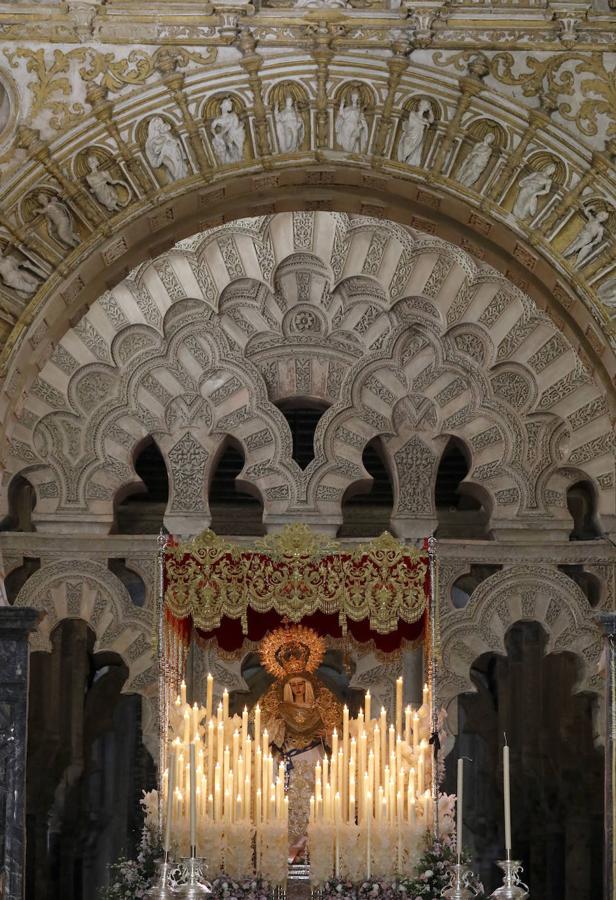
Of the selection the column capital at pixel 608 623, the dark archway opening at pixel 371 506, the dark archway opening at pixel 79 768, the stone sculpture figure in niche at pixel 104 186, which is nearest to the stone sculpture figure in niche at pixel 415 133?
the stone sculpture figure in niche at pixel 104 186

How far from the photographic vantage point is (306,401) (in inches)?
607

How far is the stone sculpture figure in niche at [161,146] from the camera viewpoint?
11203 mm

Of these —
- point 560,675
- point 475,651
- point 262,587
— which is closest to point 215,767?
point 262,587

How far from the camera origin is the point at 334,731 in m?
13.5

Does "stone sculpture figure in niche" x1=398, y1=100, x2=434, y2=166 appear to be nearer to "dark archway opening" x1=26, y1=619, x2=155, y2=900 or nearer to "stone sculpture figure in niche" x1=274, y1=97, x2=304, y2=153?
"stone sculpture figure in niche" x1=274, y1=97, x2=304, y2=153

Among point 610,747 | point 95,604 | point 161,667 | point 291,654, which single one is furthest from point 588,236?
point 291,654

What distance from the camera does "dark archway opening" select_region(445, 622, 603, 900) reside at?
1639 cm

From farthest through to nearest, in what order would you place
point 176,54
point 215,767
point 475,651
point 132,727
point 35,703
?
point 132,727 < point 35,703 < point 475,651 < point 215,767 < point 176,54

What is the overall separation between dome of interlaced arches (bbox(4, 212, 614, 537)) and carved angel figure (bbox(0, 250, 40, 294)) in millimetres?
3675

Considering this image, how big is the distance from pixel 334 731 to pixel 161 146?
15.4 ft

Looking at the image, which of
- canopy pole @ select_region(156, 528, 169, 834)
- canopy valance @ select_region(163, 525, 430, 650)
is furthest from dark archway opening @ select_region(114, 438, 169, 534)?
canopy pole @ select_region(156, 528, 169, 834)

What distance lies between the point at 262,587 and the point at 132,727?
18.8ft

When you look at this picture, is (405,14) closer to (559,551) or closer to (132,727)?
(559,551)

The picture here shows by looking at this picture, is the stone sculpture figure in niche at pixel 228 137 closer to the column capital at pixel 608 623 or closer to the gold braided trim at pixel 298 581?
the gold braided trim at pixel 298 581
